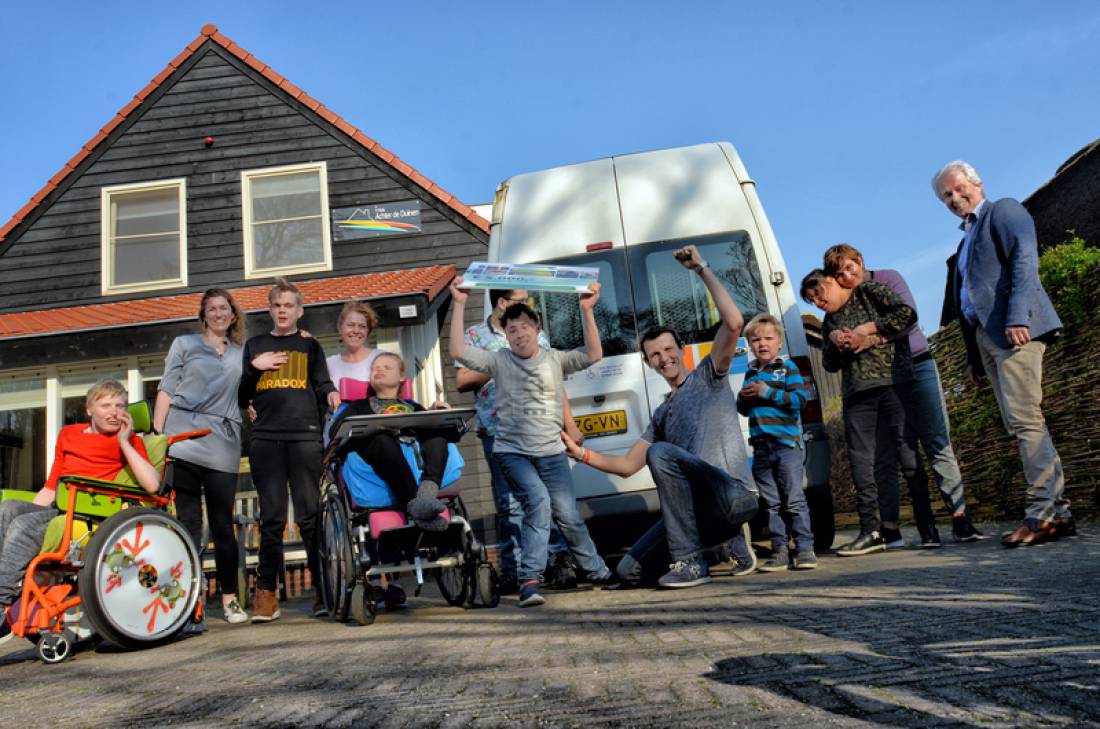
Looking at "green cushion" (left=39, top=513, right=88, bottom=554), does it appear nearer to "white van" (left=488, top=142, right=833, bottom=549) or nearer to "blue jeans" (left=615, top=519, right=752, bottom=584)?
"blue jeans" (left=615, top=519, right=752, bottom=584)

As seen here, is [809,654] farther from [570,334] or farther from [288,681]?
[570,334]

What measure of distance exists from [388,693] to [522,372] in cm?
286

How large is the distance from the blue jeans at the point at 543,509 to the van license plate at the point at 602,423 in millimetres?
955

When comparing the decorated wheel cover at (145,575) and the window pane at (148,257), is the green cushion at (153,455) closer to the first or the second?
the decorated wheel cover at (145,575)

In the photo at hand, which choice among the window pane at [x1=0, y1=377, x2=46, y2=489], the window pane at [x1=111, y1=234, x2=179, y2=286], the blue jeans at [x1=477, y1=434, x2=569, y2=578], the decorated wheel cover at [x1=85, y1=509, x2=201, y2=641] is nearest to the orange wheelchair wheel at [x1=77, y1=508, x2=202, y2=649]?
the decorated wheel cover at [x1=85, y1=509, x2=201, y2=641]

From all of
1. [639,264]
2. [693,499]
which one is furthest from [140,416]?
[639,264]

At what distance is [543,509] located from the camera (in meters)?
4.88

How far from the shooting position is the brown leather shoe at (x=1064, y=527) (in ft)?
16.4

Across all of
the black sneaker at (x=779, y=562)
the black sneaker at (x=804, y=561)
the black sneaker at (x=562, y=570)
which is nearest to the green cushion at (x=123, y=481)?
the black sneaker at (x=562, y=570)

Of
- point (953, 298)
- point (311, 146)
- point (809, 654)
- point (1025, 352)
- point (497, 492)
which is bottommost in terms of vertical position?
point (809, 654)

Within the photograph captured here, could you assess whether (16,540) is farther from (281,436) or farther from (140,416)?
(281,436)

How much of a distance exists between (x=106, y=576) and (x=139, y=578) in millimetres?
178

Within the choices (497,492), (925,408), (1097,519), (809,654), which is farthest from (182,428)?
(1097,519)

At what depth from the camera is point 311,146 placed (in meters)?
14.1
